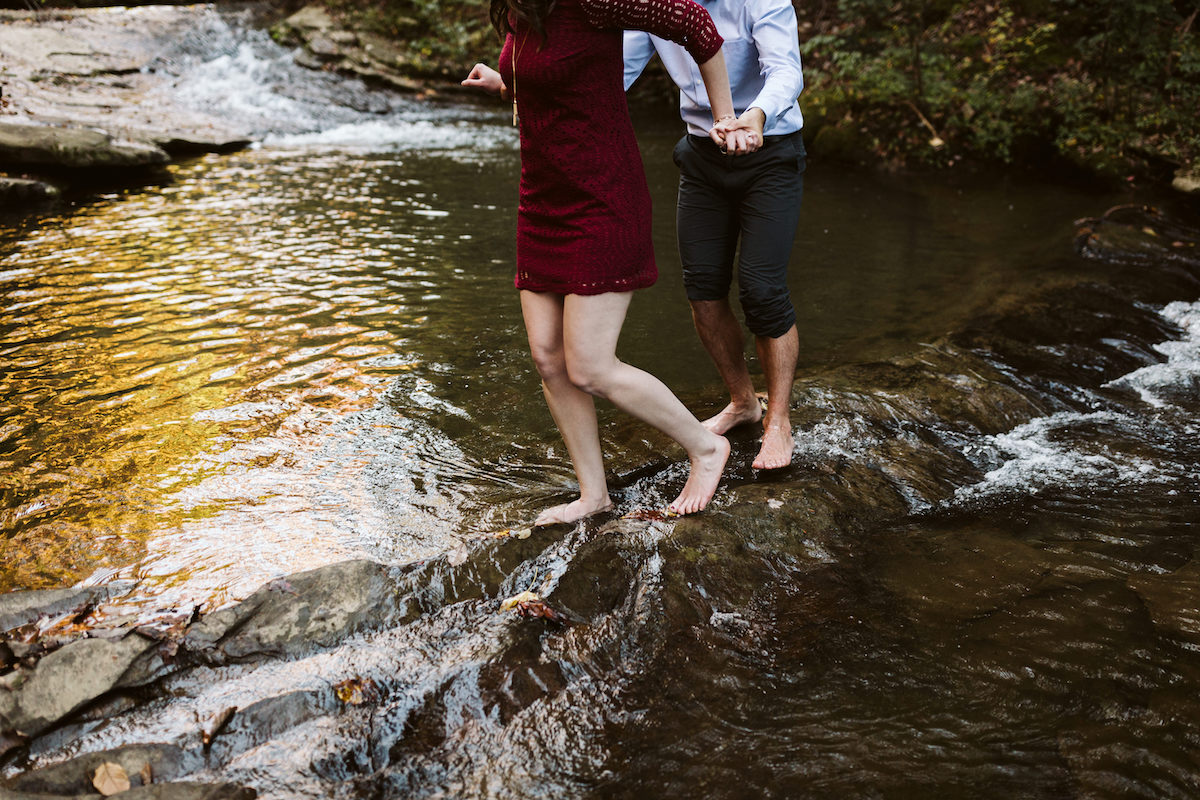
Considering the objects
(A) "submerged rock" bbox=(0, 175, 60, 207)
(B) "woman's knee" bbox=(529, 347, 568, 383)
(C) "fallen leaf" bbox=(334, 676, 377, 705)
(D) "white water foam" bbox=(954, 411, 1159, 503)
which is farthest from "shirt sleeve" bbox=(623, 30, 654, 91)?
(A) "submerged rock" bbox=(0, 175, 60, 207)

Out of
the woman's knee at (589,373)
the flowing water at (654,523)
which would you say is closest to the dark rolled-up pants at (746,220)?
the flowing water at (654,523)

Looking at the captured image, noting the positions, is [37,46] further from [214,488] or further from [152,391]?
[214,488]

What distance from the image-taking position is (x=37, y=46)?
16.2m

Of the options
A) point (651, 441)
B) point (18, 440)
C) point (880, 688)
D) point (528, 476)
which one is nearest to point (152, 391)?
point (18, 440)

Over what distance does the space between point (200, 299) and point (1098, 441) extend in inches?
247

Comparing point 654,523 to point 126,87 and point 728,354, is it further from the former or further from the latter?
point 126,87

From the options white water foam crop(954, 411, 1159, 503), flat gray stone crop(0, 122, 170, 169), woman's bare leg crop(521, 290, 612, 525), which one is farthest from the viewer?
flat gray stone crop(0, 122, 170, 169)

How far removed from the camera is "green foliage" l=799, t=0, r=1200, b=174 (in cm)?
998

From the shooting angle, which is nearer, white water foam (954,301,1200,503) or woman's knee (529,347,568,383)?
woman's knee (529,347,568,383)

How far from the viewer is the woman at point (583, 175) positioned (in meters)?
2.64

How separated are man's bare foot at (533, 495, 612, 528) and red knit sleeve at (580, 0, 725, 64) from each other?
1.71 meters

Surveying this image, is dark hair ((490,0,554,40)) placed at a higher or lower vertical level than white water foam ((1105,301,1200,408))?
higher

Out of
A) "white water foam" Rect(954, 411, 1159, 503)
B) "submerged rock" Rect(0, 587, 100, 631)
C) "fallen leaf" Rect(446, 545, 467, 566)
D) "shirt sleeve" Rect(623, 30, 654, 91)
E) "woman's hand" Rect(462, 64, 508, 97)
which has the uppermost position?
"shirt sleeve" Rect(623, 30, 654, 91)

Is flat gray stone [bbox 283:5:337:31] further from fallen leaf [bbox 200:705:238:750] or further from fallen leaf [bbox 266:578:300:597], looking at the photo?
fallen leaf [bbox 200:705:238:750]
